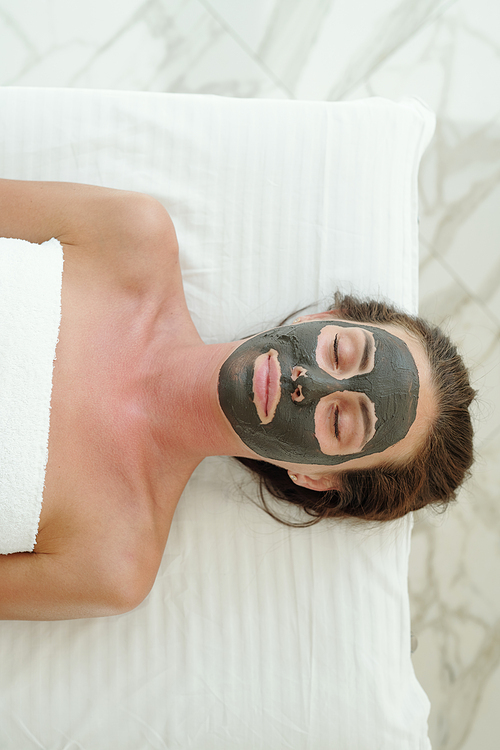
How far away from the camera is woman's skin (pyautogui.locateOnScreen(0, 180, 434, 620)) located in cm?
109

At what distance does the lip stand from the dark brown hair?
27cm

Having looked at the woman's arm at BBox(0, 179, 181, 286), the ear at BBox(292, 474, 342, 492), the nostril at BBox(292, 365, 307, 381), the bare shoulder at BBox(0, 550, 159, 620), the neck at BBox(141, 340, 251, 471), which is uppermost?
the woman's arm at BBox(0, 179, 181, 286)

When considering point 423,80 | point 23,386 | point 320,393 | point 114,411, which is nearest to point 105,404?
point 114,411

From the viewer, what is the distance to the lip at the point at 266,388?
39.1 inches

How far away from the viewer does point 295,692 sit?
1.23 meters

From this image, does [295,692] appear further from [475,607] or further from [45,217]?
[45,217]

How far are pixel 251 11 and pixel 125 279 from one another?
118cm

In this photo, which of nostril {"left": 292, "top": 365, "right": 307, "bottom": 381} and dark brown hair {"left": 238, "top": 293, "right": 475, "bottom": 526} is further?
dark brown hair {"left": 238, "top": 293, "right": 475, "bottom": 526}

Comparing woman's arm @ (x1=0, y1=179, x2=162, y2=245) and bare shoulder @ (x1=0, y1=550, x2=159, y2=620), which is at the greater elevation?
woman's arm @ (x1=0, y1=179, x2=162, y2=245)

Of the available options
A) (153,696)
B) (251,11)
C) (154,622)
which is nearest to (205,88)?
(251,11)

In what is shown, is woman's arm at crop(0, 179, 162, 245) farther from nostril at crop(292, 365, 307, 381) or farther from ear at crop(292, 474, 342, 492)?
ear at crop(292, 474, 342, 492)

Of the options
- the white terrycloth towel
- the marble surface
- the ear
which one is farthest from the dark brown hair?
the white terrycloth towel

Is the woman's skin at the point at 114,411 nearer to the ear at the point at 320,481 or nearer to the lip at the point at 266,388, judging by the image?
the ear at the point at 320,481

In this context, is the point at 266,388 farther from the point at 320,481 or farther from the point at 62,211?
the point at 62,211
